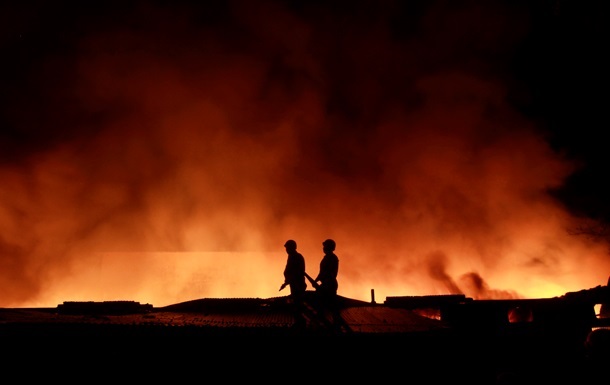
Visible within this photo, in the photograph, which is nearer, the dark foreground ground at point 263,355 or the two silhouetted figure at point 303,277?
the dark foreground ground at point 263,355

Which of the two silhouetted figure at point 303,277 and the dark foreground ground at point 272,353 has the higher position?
the two silhouetted figure at point 303,277

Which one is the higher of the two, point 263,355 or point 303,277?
point 303,277

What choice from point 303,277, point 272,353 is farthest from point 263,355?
point 303,277

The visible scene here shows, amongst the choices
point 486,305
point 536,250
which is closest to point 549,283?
point 536,250

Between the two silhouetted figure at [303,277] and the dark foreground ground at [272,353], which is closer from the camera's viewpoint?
the dark foreground ground at [272,353]

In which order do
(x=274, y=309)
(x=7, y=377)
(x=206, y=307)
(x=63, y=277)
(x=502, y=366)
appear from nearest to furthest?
(x=7, y=377) < (x=502, y=366) < (x=274, y=309) < (x=206, y=307) < (x=63, y=277)

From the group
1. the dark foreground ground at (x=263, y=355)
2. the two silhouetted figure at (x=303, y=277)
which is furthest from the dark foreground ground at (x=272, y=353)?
the two silhouetted figure at (x=303, y=277)

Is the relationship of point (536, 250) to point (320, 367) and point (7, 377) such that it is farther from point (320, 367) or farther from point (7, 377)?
point (7, 377)

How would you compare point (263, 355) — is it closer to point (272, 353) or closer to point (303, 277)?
point (272, 353)

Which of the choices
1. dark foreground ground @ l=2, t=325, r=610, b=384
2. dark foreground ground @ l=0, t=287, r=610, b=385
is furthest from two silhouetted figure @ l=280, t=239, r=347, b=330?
dark foreground ground @ l=2, t=325, r=610, b=384

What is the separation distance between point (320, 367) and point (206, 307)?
420 cm

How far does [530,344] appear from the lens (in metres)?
5.58

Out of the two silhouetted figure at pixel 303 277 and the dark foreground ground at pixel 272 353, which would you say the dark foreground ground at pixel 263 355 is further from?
the two silhouetted figure at pixel 303 277

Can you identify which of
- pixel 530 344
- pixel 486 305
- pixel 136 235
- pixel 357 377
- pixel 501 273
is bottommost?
pixel 357 377
